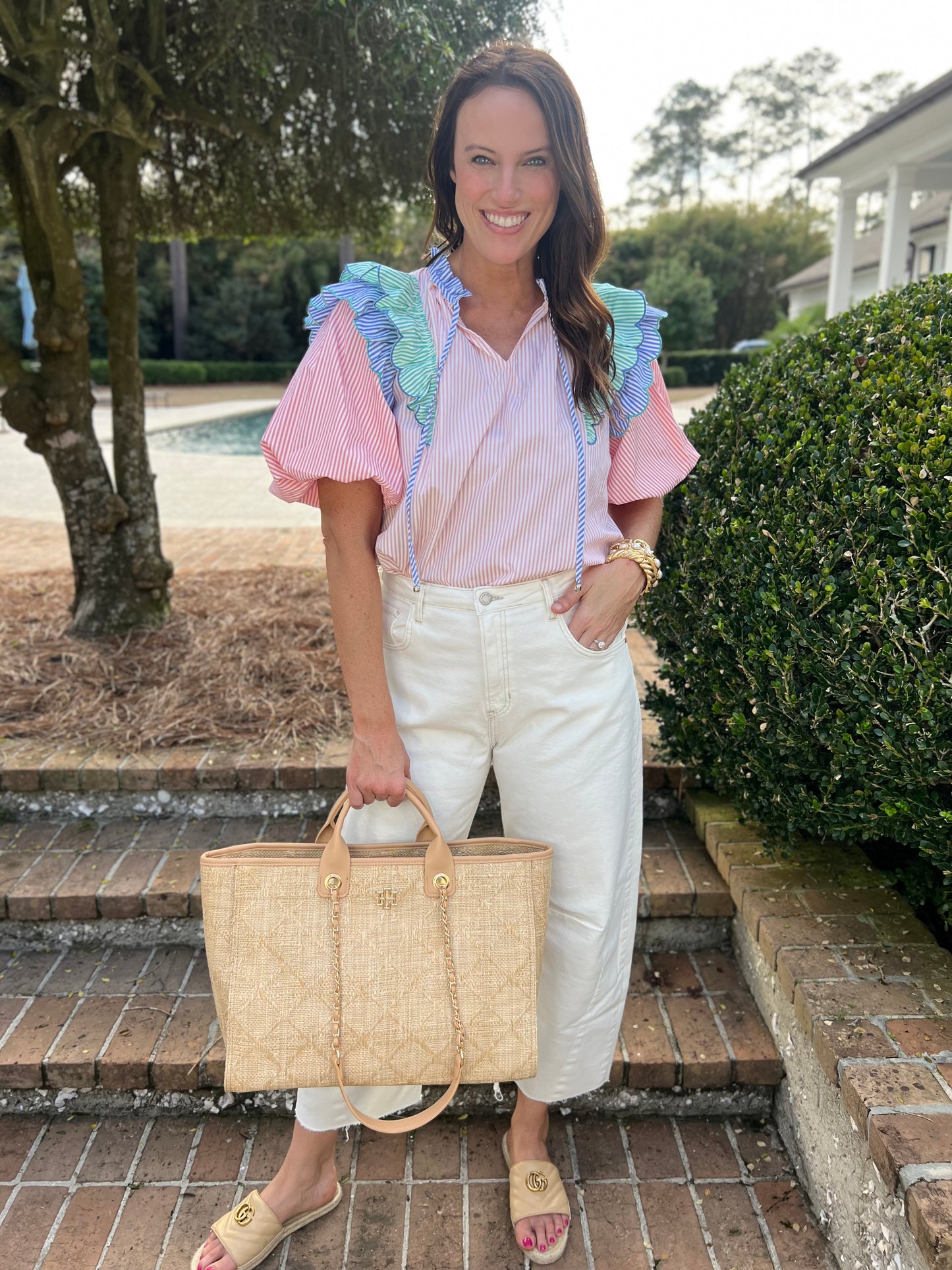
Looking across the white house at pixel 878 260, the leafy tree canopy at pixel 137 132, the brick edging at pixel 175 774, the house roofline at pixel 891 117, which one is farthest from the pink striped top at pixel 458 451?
the house roofline at pixel 891 117

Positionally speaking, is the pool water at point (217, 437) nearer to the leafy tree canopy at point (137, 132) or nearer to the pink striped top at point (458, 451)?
the leafy tree canopy at point (137, 132)

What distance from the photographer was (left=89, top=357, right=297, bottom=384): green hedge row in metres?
27.0

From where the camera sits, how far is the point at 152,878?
2.43 meters

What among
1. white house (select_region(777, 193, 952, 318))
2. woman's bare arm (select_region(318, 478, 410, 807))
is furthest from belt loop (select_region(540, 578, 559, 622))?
white house (select_region(777, 193, 952, 318))

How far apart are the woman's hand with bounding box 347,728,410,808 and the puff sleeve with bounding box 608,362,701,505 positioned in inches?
23.8

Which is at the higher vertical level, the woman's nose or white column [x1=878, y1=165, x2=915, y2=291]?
white column [x1=878, y1=165, x2=915, y2=291]

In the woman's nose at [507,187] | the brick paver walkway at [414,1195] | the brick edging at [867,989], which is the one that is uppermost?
the woman's nose at [507,187]

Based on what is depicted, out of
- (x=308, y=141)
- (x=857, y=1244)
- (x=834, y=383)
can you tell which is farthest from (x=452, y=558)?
(x=308, y=141)

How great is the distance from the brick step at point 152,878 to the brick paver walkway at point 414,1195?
18.9 inches

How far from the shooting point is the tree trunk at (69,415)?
11.1 ft

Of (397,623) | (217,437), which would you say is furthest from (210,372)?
(397,623)

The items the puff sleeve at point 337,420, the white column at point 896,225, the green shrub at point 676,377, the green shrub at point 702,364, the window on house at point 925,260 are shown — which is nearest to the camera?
the puff sleeve at point 337,420

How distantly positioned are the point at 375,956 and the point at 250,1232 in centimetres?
68

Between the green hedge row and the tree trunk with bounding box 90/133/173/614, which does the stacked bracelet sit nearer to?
the tree trunk with bounding box 90/133/173/614
